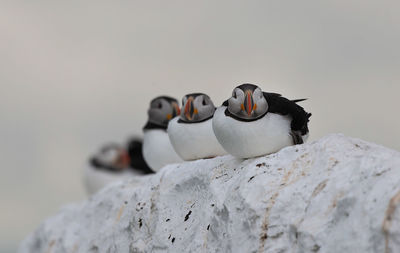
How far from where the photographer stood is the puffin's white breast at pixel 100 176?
13938mm

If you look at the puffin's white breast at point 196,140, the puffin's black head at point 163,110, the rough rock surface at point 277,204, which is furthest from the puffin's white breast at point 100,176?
the puffin's white breast at point 196,140

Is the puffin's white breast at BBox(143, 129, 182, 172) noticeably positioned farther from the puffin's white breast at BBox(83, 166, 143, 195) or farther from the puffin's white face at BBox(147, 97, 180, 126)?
the puffin's white breast at BBox(83, 166, 143, 195)

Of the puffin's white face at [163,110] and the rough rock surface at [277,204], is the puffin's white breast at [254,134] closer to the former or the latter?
the rough rock surface at [277,204]

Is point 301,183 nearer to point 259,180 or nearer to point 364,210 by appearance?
point 259,180

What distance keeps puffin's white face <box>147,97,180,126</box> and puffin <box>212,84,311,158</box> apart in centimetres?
289

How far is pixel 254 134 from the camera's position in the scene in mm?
6496

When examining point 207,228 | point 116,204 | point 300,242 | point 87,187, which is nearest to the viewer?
point 300,242

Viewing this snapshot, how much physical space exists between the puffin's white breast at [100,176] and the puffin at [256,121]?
24.5 feet

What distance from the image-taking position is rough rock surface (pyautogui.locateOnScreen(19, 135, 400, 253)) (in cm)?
517

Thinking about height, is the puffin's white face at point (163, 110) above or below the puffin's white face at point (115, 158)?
above

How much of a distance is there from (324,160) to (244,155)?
2.96 ft

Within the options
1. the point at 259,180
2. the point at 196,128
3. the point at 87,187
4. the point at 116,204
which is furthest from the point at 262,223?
the point at 87,187

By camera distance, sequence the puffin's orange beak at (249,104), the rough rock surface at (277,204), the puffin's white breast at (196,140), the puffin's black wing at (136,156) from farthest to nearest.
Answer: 1. the puffin's black wing at (136,156)
2. the puffin's white breast at (196,140)
3. the puffin's orange beak at (249,104)
4. the rough rock surface at (277,204)

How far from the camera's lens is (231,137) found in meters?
6.55
